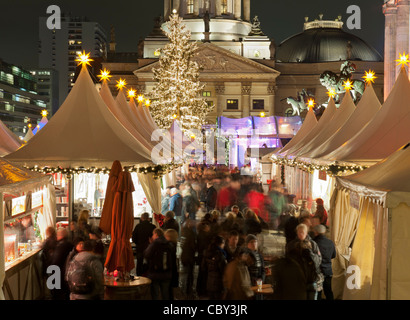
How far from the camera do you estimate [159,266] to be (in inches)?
396

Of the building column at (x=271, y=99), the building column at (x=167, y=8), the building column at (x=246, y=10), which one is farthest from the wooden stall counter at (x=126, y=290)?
the building column at (x=246, y=10)

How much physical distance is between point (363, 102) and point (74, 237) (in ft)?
26.9

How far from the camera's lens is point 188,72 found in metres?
46.7

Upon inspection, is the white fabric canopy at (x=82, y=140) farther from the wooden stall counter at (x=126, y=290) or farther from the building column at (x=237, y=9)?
the building column at (x=237, y=9)

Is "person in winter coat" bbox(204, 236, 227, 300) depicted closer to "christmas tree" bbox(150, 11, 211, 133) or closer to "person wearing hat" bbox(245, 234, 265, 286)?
"person wearing hat" bbox(245, 234, 265, 286)

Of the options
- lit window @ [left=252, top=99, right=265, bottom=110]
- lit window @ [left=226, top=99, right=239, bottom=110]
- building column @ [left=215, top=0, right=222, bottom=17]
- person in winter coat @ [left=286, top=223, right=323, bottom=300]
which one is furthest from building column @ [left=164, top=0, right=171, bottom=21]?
person in winter coat @ [left=286, top=223, right=323, bottom=300]

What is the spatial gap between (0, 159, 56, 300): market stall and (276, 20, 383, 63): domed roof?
80870 mm

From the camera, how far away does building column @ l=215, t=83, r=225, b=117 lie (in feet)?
249

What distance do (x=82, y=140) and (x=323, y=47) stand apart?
276 feet

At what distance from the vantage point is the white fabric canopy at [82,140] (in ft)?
43.3

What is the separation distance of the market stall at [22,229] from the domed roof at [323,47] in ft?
265

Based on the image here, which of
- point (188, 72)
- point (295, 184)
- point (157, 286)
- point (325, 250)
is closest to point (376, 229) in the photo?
point (325, 250)

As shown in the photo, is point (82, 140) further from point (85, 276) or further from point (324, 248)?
point (324, 248)
